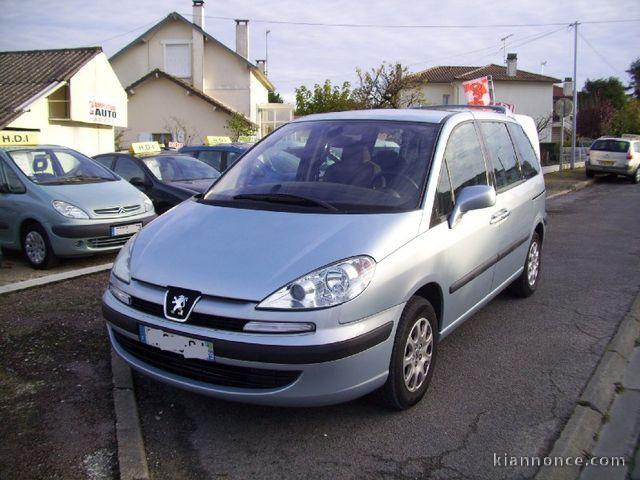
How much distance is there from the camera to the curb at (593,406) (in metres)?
3.06

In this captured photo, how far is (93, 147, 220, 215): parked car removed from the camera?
31.0ft

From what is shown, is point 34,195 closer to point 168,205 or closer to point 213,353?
point 168,205

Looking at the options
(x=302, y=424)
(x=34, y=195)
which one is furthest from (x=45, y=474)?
(x=34, y=195)

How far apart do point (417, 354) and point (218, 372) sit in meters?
1.21

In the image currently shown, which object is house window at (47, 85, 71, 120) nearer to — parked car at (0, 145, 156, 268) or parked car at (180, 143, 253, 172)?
parked car at (180, 143, 253, 172)

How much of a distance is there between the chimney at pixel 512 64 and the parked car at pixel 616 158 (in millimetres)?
27267

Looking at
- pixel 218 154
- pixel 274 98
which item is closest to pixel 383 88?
pixel 218 154

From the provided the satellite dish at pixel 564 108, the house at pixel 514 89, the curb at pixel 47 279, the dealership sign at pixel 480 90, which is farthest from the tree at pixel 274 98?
the curb at pixel 47 279

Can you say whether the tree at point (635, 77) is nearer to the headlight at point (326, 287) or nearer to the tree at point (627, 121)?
the tree at point (627, 121)

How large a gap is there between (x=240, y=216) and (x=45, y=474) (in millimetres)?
1716

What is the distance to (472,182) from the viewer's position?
436cm

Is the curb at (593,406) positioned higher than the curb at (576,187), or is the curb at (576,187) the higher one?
the curb at (576,187)

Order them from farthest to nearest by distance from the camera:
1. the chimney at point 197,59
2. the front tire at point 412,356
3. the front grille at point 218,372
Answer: the chimney at point 197,59
the front tire at point 412,356
the front grille at point 218,372

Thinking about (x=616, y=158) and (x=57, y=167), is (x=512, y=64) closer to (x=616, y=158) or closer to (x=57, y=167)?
(x=616, y=158)
